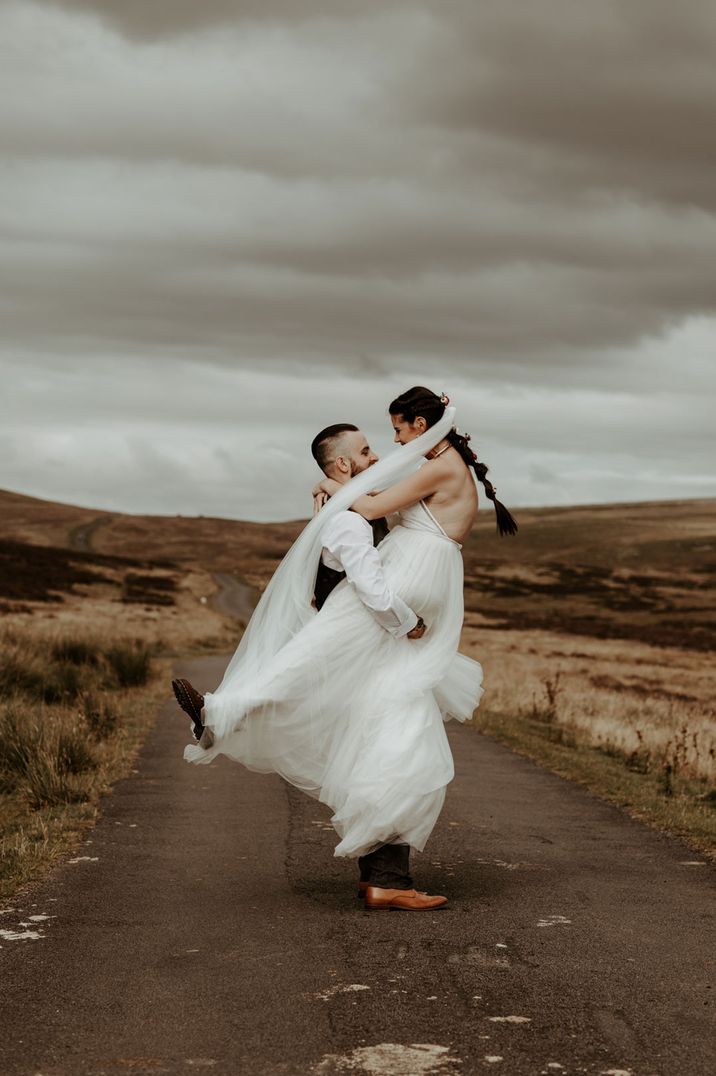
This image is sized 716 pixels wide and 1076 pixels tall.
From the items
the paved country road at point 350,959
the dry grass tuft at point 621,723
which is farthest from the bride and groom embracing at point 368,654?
the dry grass tuft at point 621,723

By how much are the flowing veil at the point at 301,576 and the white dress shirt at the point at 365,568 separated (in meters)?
0.16

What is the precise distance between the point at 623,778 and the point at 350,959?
7.67 m

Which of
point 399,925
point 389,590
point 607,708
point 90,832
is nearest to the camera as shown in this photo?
point 399,925

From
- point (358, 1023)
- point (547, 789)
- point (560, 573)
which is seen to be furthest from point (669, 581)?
point (358, 1023)

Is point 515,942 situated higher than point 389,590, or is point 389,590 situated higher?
point 389,590

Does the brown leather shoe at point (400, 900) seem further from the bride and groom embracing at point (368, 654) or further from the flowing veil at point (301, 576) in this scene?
the flowing veil at point (301, 576)

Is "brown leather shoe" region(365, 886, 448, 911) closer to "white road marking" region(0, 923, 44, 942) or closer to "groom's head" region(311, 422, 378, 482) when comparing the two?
"white road marking" region(0, 923, 44, 942)

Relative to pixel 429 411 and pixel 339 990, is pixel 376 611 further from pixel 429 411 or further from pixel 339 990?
pixel 339 990

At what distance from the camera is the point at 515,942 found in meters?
5.55

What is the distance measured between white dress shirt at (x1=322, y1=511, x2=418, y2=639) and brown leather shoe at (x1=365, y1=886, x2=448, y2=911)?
4.28ft

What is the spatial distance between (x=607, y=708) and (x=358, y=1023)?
1887 centimetres

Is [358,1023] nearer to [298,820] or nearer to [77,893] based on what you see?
[77,893]

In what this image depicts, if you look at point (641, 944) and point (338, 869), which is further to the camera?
point (338, 869)

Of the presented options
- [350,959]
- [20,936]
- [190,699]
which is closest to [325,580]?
[190,699]
